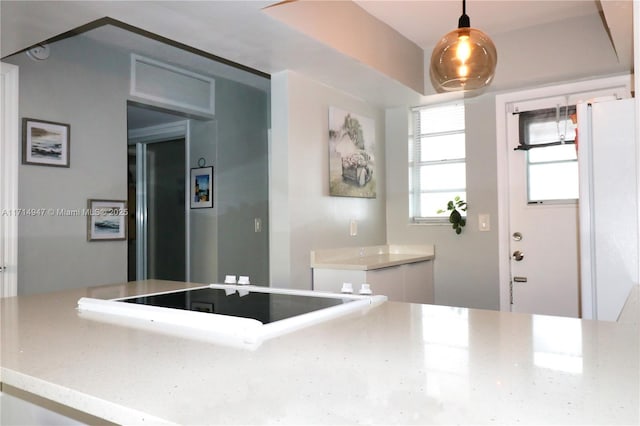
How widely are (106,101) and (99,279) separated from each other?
1201mm

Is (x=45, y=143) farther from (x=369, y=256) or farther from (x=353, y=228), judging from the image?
(x=369, y=256)

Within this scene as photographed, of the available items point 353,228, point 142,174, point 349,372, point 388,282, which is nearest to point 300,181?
point 353,228

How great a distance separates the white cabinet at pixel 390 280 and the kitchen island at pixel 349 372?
1.68 m

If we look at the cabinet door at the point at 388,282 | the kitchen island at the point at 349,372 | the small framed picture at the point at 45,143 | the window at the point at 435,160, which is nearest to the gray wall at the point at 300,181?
the cabinet door at the point at 388,282

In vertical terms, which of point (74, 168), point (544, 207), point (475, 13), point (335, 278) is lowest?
point (335, 278)

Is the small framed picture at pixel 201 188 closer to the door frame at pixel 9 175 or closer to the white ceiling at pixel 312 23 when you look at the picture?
the white ceiling at pixel 312 23

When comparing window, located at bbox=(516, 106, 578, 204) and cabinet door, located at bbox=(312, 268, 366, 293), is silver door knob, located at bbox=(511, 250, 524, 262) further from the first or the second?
cabinet door, located at bbox=(312, 268, 366, 293)

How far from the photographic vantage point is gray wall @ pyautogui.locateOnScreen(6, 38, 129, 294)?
2.77 metres

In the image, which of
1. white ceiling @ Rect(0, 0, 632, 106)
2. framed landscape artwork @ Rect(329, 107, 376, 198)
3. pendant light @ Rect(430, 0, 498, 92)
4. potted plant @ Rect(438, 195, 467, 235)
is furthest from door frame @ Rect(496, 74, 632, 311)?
pendant light @ Rect(430, 0, 498, 92)

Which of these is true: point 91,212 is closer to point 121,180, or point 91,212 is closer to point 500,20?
point 121,180

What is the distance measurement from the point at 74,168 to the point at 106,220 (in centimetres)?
40

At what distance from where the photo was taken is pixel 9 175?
2.65 m

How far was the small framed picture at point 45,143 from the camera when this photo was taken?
108 inches

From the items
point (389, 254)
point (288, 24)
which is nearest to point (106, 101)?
point (288, 24)
